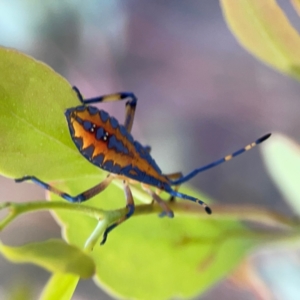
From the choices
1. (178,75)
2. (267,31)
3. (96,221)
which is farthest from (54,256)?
(178,75)

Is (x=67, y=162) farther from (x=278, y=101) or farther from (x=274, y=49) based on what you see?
(x=278, y=101)

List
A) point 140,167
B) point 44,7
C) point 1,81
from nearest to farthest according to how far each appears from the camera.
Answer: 1. point 1,81
2. point 140,167
3. point 44,7

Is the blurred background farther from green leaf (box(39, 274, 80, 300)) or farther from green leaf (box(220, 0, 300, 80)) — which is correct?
green leaf (box(39, 274, 80, 300))

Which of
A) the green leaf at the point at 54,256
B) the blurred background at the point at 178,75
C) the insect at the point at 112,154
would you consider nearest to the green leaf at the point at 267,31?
the insect at the point at 112,154

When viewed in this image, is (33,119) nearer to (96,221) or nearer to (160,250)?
(96,221)

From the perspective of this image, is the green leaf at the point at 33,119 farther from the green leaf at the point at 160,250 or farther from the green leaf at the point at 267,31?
the green leaf at the point at 267,31

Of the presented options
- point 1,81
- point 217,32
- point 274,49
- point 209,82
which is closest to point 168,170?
point 209,82

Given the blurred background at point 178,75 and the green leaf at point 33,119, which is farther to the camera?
the blurred background at point 178,75
